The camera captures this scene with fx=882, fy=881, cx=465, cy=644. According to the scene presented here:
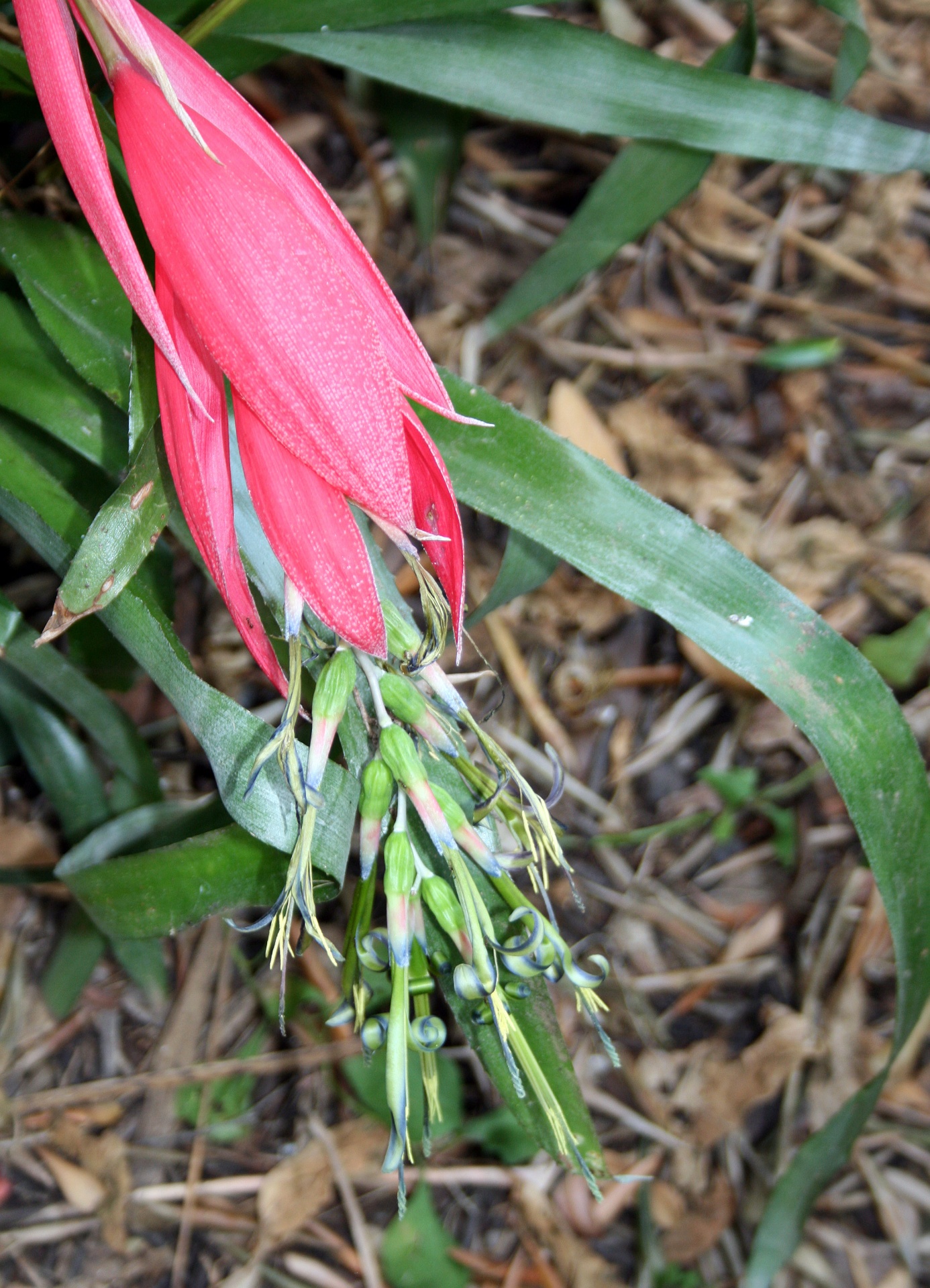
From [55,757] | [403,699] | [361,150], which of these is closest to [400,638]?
[403,699]

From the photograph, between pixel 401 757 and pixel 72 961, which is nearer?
pixel 401 757

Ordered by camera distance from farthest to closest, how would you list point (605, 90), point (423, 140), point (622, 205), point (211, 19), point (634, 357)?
point (634, 357) → point (423, 140) → point (622, 205) → point (605, 90) → point (211, 19)

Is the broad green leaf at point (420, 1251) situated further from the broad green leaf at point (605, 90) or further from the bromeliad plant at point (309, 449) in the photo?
the broad green leaf at point (605, 90)

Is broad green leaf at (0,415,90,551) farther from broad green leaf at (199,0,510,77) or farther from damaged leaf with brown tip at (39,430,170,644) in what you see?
broad green leaf at (199,0,510,77)

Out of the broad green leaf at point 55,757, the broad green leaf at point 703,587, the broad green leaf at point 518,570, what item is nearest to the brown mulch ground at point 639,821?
the broad green leaf at point 55,757

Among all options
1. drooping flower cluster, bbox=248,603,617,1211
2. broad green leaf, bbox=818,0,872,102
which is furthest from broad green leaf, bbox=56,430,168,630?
broad green leaf, bbox=818,0,872,102

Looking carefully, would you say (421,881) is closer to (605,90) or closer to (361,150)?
(605,90)
